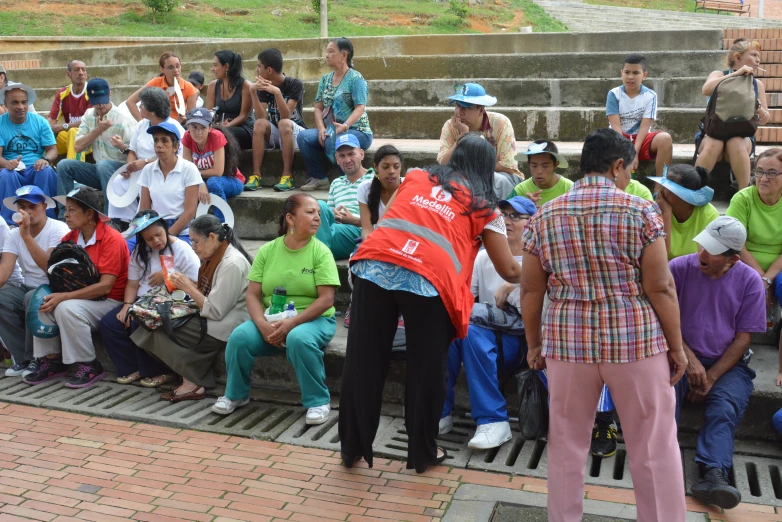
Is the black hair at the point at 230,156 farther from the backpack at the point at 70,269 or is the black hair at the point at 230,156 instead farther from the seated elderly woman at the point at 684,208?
the seated elderly woman at the point at 684,208

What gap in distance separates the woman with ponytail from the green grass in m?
11.7

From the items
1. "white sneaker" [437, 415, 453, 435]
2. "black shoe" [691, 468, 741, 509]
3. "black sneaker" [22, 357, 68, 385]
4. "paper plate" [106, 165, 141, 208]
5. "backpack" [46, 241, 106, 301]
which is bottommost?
"black sneaker" [22, 357, 68, 385]

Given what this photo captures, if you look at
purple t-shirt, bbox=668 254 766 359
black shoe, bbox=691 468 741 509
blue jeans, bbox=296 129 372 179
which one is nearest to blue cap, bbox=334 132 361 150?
blue jeans, bbox=296 129 372 179

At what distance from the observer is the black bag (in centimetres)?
444

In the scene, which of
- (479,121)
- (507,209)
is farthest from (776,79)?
(507,209)

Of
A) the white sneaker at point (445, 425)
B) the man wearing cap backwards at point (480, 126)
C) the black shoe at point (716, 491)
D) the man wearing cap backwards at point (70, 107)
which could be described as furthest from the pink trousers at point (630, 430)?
the man wearing cap backwards at point (70, 107)

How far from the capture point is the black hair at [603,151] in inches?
128

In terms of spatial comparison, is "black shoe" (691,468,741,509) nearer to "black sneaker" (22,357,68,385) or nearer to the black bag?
the black bag

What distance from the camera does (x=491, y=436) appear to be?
4480 mm

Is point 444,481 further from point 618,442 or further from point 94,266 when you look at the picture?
point 94,266

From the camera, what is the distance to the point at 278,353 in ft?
17.7

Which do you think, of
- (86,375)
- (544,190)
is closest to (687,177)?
(544,190)

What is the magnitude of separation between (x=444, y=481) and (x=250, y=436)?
1.29 m

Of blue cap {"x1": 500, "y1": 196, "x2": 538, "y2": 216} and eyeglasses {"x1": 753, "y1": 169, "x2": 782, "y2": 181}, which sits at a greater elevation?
eyeglasses {"x1": 753, "y1": 169, "x2": 782, "y2": 181}
